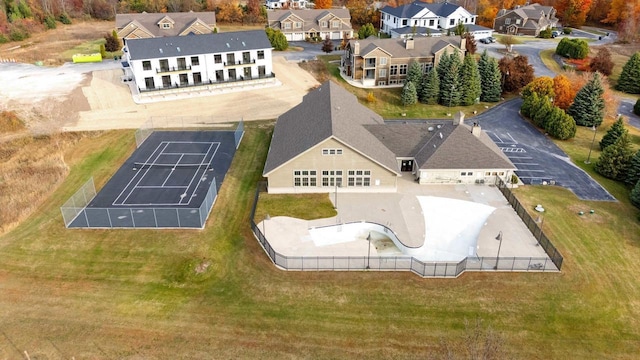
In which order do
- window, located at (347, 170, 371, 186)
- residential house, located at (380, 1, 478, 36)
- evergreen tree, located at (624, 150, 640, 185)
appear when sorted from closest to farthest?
window, located at (347, 170, 371, 186)
evergreen tree, located at (624, 150, 640, 185)
residential house, located at (380, 1, 478, 36)

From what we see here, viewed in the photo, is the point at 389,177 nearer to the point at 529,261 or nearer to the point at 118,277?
the point at 529,261

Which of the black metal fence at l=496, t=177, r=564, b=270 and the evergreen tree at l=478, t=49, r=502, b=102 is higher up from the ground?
the evergreen tree at l=478, t=49, r=502, b=102

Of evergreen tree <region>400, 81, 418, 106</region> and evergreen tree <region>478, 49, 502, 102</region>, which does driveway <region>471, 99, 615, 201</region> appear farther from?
evergreen tree <region>400, 81, 418, 106</region>

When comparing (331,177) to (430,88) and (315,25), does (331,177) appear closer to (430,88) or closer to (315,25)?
(430,88)

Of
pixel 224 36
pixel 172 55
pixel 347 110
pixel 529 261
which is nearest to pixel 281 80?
pixel 224 36

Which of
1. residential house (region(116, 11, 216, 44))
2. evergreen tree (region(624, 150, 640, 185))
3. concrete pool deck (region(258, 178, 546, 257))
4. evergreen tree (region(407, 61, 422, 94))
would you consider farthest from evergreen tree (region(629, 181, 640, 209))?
residential house (region(116, 11, 216, 44))

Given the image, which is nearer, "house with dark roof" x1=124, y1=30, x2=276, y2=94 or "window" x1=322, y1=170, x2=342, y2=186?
"window" x1=322, y1=170, x2=342, y2=186
